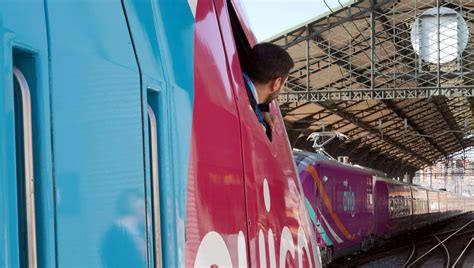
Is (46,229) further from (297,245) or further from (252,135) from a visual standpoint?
(297,245)

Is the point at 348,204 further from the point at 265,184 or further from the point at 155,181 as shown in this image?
the point at 155,181

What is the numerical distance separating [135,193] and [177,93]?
36 cm

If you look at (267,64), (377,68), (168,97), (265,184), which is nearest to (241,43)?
(267,64)

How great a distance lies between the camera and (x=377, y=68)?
82.5ft

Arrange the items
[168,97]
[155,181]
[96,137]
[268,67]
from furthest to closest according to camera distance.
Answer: [268,67], [168,97], [155,181], [96,137]

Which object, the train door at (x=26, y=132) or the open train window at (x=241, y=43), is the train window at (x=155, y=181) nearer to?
the train door at (x=26, y=132)

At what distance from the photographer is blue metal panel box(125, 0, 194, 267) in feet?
4.66

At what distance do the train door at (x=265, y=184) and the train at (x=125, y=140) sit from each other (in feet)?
0.04

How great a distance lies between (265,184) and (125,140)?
1.07 meters

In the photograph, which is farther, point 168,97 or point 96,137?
point 168,97

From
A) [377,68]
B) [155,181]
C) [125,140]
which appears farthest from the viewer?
[377,68]

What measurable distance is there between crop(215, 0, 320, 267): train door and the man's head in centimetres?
8

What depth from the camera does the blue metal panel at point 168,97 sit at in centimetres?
142

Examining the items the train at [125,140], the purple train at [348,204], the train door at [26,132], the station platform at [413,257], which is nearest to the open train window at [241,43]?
the train at [125,140]
